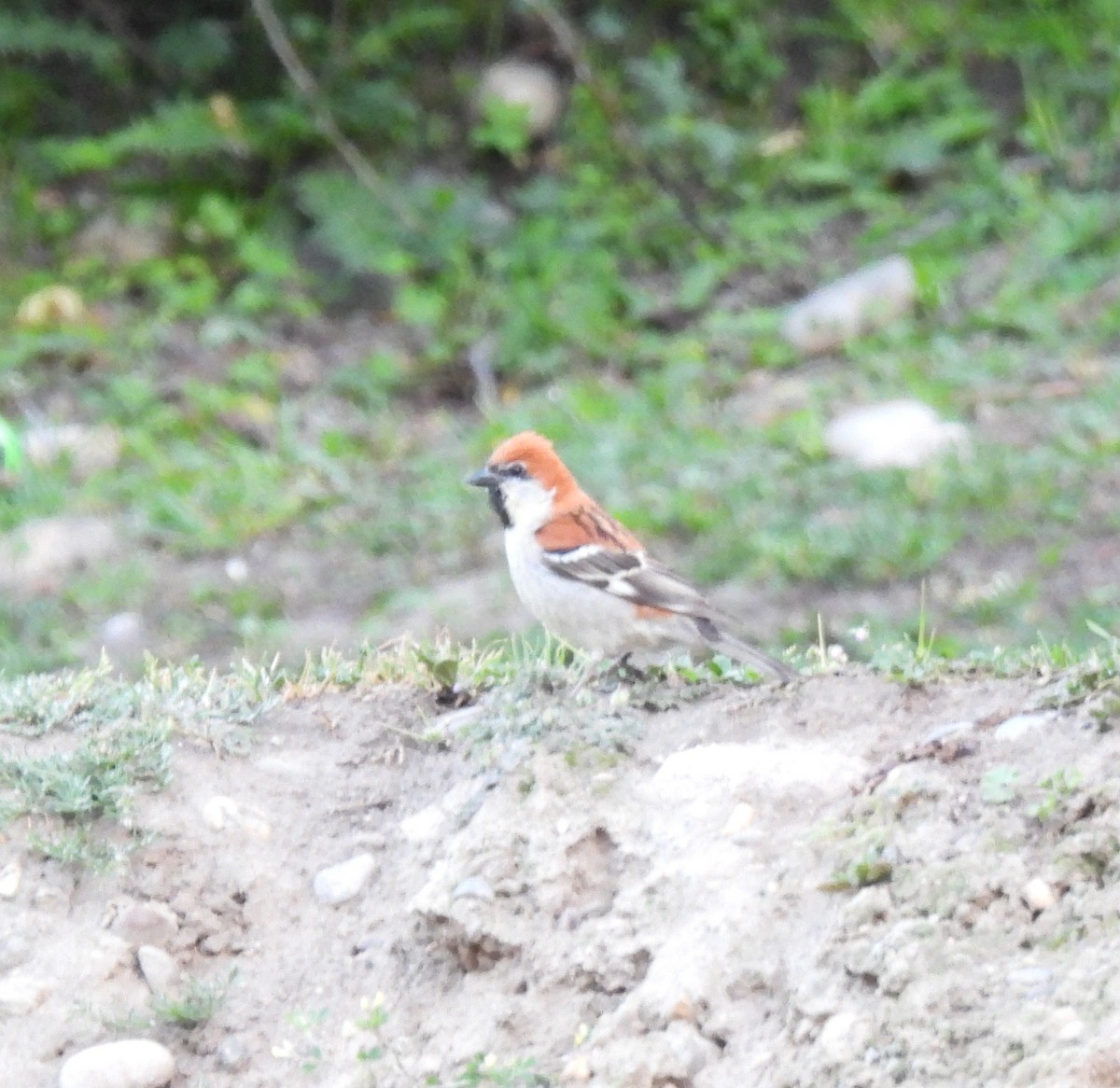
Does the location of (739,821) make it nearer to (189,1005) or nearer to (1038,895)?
(1038,895)

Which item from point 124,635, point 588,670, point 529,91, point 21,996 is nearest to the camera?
point 21,996

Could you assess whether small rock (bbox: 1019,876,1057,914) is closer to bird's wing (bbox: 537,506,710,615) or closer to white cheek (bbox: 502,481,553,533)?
bird's wing (bbox: 537,506,710,615)

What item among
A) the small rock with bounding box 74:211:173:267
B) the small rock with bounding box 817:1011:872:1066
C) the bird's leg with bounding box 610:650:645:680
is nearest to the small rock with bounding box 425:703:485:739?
the bird's leg with bounding box 610:650:645:680

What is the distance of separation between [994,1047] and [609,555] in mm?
2361

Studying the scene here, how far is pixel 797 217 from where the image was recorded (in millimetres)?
11258

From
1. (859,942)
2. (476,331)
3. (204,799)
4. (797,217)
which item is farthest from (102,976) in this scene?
(797,217)

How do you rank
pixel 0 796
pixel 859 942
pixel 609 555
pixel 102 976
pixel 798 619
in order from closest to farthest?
pixel 859 942
pixel 102 976
pixel 0 796
pixel 609 555
pixel 798 619

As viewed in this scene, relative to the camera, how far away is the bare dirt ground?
11.1ft

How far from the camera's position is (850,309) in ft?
33.5

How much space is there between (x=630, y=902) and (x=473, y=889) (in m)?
0.31

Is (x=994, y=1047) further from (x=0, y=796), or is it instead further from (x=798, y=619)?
(x=798, y=619)

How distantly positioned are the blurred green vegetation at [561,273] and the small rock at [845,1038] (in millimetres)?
4313

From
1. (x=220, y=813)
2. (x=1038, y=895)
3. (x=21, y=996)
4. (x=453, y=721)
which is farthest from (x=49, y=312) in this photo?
(x=1038, y=895)

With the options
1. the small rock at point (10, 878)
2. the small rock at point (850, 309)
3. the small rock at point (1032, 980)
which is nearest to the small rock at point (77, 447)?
the small rock at point (850, 309)
